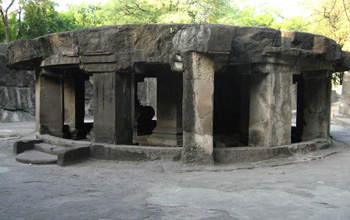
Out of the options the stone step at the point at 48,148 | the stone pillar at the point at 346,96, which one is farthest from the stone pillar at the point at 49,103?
the stone pillar at the point at 346,96

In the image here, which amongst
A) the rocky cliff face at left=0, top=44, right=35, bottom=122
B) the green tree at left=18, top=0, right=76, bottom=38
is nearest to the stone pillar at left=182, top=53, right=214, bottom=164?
the rocky cliff face at left=0, top=44, right=35, bottom=122

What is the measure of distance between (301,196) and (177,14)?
18.0 metres

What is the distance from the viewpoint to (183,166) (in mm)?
4777

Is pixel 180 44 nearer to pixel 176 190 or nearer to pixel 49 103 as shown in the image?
pixel 176 190

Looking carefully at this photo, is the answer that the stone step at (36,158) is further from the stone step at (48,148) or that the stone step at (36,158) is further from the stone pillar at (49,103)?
the stone pillar at (49,103)

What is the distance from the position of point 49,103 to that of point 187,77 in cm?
342

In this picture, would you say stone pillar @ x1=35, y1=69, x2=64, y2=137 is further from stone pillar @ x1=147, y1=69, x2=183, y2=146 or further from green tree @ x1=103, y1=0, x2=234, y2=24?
green tree @ x1=103, y1=0, x2=234, y2=24

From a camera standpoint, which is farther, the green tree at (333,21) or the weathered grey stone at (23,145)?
the green tree at (333,21)

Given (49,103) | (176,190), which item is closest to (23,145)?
(49,103)

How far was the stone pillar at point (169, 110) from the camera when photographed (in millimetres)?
6355

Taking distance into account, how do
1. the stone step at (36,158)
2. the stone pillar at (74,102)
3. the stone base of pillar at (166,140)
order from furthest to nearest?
the stone pillar at (74,102)
the stone base of pillar at (166,140)
the stone step at (36,158)

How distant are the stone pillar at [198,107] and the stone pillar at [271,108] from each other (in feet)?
3.78

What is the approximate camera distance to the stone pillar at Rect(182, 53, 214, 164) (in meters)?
4.77

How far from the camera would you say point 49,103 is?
6.75 m
